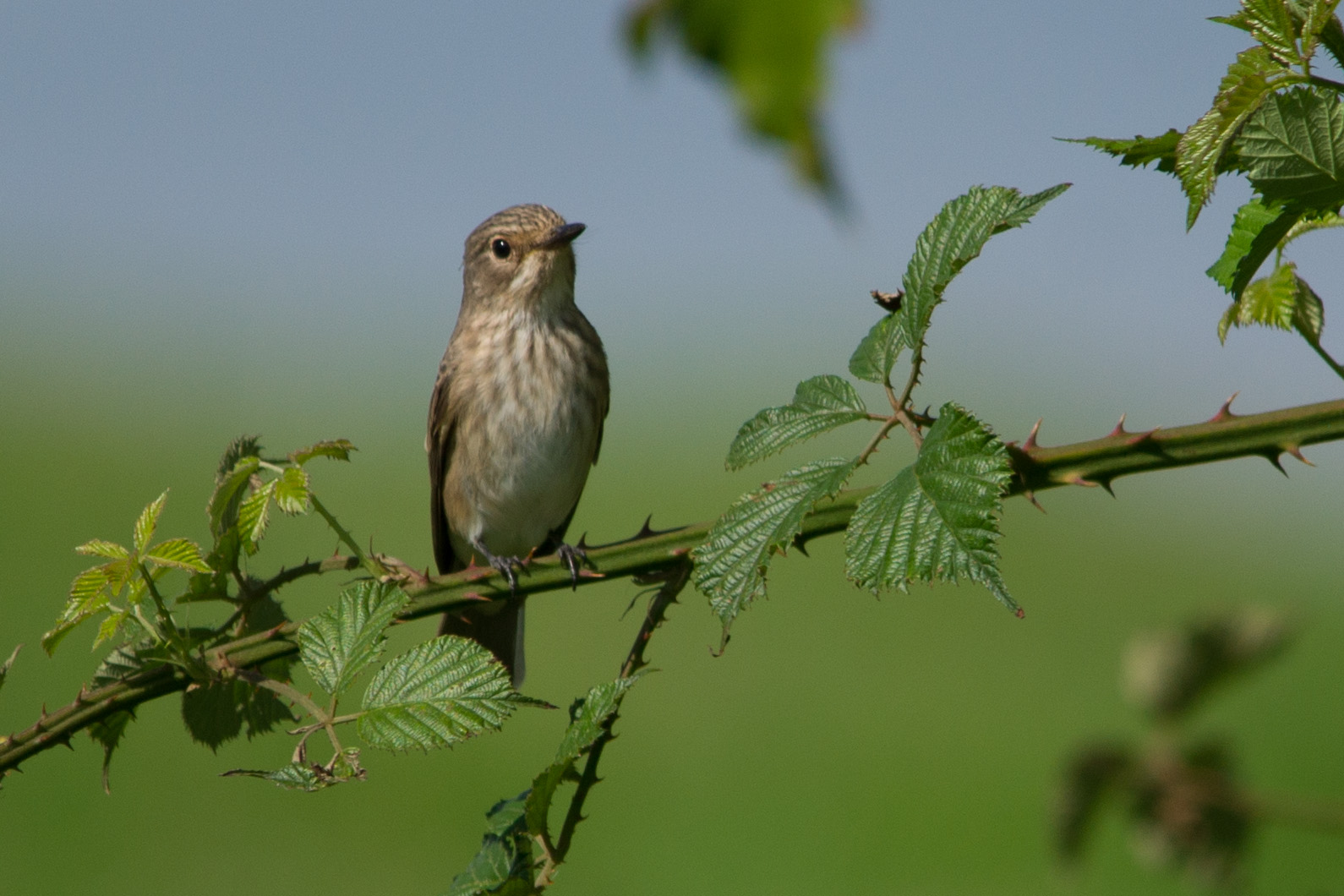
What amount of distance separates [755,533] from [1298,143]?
98 centimetres

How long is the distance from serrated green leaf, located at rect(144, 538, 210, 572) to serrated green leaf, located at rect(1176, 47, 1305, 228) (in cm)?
182

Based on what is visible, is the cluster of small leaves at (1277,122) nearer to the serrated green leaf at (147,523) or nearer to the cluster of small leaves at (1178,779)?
the cluster of small leaves at (1178,779)

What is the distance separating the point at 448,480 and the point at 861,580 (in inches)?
170

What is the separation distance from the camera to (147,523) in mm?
2336

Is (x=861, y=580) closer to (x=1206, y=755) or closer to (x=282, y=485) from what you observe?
(x=1206, y=755)

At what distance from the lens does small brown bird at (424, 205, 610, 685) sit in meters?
5.69

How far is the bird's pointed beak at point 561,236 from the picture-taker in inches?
215

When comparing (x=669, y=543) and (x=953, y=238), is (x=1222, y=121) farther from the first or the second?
(x=669, y=543)

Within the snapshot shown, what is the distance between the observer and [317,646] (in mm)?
2211

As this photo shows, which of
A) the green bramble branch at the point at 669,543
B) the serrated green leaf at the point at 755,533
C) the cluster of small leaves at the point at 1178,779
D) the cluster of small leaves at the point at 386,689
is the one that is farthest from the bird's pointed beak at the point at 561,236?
the cluster of small leaves at the point at 1178,779

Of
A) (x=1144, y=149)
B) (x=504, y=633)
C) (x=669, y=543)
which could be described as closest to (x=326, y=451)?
(x=669, y=543)

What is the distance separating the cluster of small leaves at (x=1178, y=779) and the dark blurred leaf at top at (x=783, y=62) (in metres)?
0.93

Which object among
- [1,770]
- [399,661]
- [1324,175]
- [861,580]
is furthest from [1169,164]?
[1,770]

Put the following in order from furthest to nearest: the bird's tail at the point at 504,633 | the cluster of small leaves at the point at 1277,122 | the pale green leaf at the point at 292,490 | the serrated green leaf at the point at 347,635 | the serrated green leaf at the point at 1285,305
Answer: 1. the bird's tail at the point at 504,633
2. the pale green leaf at the point at 292,490
3. the serrated green leaf at the point at 347,635
4. the serrated green leaf at the point at 1285,305
5. the cluster of small leaves at the point at 1277,122
